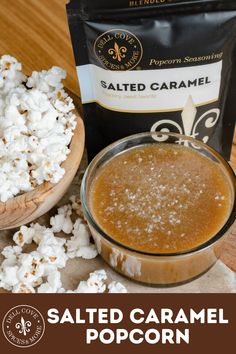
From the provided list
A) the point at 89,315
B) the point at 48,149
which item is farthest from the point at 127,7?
the point at 89,315

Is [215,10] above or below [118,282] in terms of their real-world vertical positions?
above

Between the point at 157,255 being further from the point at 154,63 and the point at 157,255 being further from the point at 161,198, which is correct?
the point at 154,63

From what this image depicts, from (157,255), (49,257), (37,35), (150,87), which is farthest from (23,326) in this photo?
(37,35)

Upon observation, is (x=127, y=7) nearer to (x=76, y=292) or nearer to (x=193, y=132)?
(x=193, y=132)

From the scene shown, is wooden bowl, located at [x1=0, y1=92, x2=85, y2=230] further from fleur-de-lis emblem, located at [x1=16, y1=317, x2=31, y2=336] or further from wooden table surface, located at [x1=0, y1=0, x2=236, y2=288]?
wooden table surface, located at [x1=0, y1=0, x2=236, y2=288]

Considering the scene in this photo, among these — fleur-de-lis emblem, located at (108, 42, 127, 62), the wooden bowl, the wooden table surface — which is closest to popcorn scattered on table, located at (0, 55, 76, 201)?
the wooden bowl
